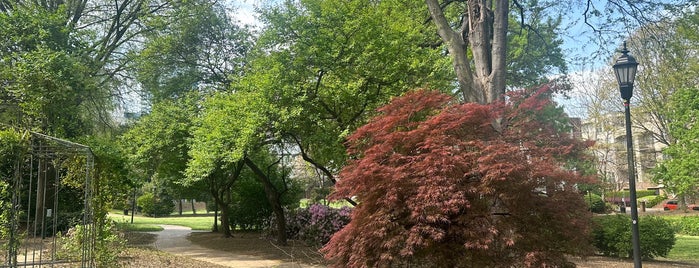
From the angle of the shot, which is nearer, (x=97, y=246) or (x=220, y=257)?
(x=97, y=246)

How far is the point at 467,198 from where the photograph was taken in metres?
6.34

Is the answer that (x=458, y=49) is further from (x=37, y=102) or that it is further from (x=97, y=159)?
(x=37, y=102)

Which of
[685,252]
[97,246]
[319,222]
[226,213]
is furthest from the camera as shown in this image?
[226,213]

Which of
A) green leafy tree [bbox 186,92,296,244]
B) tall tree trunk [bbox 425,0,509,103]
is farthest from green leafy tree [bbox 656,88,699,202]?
green leafy tree [bbox 186,92,296,244]

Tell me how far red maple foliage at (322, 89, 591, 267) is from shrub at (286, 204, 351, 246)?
8.57m

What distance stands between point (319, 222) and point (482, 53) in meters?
8.60

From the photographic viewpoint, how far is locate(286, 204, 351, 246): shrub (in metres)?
15.7

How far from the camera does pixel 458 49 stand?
988cm

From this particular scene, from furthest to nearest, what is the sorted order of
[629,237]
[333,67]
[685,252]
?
[685,252]
[629,237]
[333,67]

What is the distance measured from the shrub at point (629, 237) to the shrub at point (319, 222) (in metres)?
6.90

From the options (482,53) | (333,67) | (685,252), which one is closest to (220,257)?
(333,67)

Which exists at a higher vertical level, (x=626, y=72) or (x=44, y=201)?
(x=626, y=72)

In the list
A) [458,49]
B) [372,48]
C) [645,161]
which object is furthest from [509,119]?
[645,161]

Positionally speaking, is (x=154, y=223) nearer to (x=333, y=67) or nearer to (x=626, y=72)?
(x=333, y=67)
